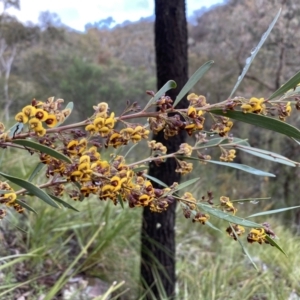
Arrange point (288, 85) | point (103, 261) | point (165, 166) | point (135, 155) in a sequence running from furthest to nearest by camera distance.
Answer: point (135, 155), point (103, 261), point (165, 166), point (288, 85)

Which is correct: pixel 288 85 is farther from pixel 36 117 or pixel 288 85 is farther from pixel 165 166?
pixel 165 166

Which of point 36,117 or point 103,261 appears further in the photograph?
point 103,261

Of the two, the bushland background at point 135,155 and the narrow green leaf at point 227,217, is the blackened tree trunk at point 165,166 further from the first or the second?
the narrow green leaf at point 227,217

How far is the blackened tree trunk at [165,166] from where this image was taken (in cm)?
187

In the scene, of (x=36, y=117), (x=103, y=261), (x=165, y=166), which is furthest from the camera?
(x=103, y=261)

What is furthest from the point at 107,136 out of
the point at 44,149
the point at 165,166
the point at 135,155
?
A: the point at 135,155

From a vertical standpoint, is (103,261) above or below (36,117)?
below

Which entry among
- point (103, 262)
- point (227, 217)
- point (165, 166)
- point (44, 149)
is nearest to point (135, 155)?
point (103, 262)

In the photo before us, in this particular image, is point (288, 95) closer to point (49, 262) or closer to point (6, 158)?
point (49, 262)

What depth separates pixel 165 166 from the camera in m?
1.95


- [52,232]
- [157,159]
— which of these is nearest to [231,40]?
[52,232]

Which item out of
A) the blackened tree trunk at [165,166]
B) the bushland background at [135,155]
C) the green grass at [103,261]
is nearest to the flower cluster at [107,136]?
the bushland background at [135,155]

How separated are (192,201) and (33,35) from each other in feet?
40.8

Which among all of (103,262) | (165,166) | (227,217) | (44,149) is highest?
(44,149)
